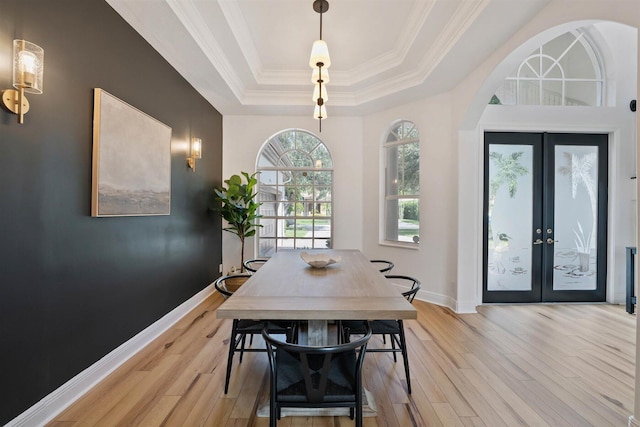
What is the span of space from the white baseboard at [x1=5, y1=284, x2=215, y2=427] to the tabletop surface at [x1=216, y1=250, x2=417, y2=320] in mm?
1331

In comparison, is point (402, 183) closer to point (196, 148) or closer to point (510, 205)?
point (510, 205)

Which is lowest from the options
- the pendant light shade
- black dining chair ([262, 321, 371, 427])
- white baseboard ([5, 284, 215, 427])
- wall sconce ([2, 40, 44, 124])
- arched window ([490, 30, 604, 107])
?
white baseboard ([5, 284, 215, 427])

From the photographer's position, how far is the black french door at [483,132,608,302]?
4043 millimetres

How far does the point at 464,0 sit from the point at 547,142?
263cm

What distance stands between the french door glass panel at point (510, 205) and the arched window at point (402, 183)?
99 centimetres

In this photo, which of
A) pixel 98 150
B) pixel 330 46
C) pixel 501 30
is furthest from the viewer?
pixel 330 46

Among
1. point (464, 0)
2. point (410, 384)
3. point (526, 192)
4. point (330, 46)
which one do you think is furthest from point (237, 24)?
point (526, 192)

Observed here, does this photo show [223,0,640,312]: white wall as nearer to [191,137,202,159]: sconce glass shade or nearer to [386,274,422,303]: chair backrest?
[386,274,422,303]: chair backrest

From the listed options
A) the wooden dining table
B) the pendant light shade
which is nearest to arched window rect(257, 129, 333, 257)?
the pendant light shade

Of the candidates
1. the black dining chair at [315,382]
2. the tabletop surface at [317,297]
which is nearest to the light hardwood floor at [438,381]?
the black dining chair at [315,382]

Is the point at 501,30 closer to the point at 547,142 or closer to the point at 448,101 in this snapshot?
the point at 448,101

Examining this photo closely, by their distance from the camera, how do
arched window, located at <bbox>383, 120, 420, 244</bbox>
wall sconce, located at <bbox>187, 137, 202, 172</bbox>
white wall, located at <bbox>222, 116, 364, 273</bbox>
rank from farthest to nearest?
white wall, located at <bbox>222, 116, 364, 273</bbox> < arched window, located at <bbox>383, 120, 420, 244</bbox> < wall sconce, located at <bbox>187, 137, 202, 172</bbox>

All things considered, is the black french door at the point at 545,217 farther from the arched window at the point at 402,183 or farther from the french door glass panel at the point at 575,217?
the arched window at the point at 402,183

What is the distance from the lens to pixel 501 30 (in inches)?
103
